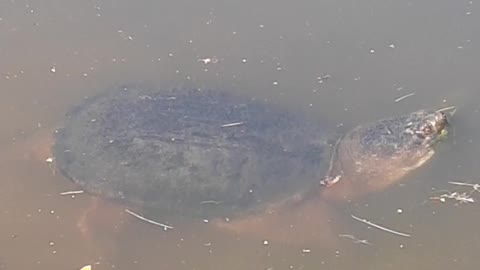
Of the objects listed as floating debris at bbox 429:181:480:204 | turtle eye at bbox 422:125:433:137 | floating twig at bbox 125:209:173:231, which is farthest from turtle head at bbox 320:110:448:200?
floating twig at bbox 125:209:173:231

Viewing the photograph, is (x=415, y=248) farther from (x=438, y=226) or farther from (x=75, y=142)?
(x=75, y=142)

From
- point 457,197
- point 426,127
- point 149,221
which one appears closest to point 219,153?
point 149,221

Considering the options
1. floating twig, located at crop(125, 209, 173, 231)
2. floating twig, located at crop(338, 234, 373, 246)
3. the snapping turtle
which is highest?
the snapping turtle

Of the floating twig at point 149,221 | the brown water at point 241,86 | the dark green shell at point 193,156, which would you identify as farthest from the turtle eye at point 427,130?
the floating twig at point 149,221

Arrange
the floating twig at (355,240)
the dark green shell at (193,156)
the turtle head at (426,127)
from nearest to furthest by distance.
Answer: the floating twig at (355,240)
the dark green shell at (193,156)
the turtle head at (426,127)

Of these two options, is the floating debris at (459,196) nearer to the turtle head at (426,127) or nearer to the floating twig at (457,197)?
the floating twig at (457,197)

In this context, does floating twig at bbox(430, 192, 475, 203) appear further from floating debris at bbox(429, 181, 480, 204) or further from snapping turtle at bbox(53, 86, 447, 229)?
snapping turtle at bbox(53, 86, 447, 229)
